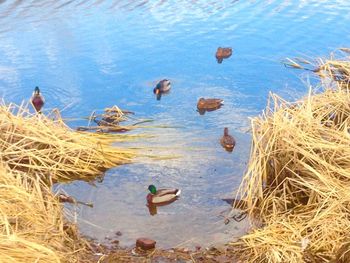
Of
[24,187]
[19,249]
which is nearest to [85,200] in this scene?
[24,187]

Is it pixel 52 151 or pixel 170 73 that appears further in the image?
pixel 170 73

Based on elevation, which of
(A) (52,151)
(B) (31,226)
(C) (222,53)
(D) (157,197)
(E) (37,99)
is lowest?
(C) (222,53)

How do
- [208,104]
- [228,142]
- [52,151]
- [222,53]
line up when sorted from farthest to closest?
[222,53], [208,104], [228,142], [52,151]

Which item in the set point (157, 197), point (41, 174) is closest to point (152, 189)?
point (157, 197)

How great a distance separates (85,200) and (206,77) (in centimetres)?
445

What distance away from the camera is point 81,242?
6352 millimetres

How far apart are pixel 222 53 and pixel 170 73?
3.82 feet

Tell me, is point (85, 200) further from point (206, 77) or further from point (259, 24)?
point (259, 24)

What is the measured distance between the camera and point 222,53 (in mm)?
11648

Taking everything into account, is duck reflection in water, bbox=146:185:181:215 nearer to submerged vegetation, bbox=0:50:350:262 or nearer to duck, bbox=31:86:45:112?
submerged vegetation, bbox=0:50:350:262

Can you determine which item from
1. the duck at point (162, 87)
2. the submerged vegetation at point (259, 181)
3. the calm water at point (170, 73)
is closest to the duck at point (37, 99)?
the calm water at point (170, 73)

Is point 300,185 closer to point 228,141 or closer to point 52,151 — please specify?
point 228,141

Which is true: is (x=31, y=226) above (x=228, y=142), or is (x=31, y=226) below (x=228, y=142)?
above

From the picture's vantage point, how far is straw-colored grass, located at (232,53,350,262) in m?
5.76
